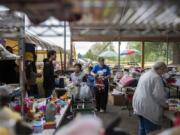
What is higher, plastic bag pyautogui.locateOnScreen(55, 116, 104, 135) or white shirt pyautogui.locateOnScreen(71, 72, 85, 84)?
plastic bag pyautogui.locateOnScreen(55, 116, 104, 135)

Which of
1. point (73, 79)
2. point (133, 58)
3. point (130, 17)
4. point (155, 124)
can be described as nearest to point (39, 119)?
point (155, 124)

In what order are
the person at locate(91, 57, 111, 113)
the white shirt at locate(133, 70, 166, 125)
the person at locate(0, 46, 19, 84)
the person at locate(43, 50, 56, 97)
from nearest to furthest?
the white shirt at locate(133, 70, 166, 125)
the person at locate(0, 46, 19, 84)
the person at locate(43, 50, 56, 97)
the person at locate(91, 57, 111, 113)

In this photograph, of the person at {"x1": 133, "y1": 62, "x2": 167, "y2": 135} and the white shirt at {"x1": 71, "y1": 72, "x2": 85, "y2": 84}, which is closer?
the person at {"x1": 133, "y1": 62, "x2": 167, "y2": 135}

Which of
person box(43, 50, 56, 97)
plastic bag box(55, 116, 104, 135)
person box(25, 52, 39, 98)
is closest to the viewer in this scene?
plastic bag box(55, 116, 104, 135)

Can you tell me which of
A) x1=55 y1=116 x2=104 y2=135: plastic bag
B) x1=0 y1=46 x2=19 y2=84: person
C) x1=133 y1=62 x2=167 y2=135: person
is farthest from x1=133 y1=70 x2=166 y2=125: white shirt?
x1=55 y1=116 x2=104 y2=135: plastic bag

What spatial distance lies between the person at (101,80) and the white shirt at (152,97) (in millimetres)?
4920

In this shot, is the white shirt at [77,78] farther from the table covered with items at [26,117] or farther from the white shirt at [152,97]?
the white shirt at [152,97]

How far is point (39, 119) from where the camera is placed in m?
4.57

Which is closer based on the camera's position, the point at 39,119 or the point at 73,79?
the point at 39,119

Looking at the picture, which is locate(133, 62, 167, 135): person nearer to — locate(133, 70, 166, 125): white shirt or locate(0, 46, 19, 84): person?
locate(133, 70, 166, 125): white shirt

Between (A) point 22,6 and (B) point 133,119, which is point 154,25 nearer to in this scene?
(A) point 22,6

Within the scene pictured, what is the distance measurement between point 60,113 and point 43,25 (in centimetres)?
373

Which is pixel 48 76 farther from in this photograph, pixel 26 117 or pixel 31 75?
pixel 26 117

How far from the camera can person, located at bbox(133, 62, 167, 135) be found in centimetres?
526
